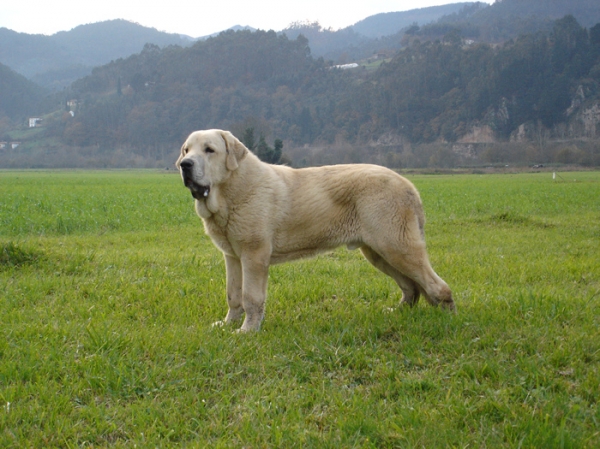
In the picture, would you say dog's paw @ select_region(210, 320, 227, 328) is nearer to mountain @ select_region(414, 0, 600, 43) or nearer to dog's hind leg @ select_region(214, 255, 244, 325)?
dog's hind leg @ select_region(214, 255, 244, 325)

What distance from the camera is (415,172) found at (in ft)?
215

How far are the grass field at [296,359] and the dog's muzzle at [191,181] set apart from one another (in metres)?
1.32

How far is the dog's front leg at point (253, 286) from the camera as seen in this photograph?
5246mm

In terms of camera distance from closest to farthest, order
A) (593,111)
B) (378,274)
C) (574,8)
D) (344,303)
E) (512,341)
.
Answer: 1. (512,341)
2. (344,303)
3. (378,274)
4. (593,111)
5. (574,8)

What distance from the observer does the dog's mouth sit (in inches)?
199

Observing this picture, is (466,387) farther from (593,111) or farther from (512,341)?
(593,111)

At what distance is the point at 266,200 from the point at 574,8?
7987 inches

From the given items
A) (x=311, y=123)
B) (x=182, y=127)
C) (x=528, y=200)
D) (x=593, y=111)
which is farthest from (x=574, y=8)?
(x=528, y=200)

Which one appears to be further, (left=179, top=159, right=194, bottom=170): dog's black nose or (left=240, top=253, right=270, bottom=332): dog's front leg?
(left=240, top=253, right=270, bottom=332): dog's front leg

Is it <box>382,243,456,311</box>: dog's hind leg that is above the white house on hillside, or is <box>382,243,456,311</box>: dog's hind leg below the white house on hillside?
below

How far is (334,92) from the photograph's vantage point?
121m

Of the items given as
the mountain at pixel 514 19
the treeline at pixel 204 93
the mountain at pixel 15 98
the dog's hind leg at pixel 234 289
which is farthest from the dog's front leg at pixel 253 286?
the mountain at pixel 15 98

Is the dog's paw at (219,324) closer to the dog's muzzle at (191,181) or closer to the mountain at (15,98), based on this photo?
the dog's muzzle at (191,181)

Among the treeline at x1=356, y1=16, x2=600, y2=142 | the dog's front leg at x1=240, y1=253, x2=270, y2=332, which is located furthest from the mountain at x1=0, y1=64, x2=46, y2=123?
the dog's front leg at x1=240, y1=253, x2=270, y2=332
